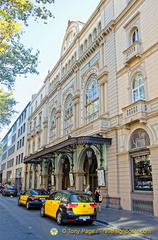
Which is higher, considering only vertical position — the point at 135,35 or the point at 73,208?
the point at 135,35

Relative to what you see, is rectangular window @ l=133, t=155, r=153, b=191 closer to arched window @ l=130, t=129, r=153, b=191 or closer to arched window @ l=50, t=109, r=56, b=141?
arched window @ l=130, t=129, r=153, b=191

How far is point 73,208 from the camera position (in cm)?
892

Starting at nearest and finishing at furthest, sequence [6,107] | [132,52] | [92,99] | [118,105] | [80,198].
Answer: [80,198], [132,52], [118,105], [92,99], [6,107]

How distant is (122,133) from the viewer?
585 inches

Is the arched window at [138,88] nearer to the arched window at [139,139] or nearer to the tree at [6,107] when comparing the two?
the arched window at [139,139]

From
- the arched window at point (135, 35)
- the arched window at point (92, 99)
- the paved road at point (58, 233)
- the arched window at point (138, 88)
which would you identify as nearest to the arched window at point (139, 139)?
the arched window at point (138, 88)

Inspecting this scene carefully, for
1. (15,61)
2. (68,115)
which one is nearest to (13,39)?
(15,61)

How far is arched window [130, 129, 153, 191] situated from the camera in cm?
1254

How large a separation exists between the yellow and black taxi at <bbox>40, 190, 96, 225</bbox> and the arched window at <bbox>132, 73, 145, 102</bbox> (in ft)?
24.7

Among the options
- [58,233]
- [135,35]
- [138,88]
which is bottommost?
[58,233]

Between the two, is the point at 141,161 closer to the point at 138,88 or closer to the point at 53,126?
the point at 138,88

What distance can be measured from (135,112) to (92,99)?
24.2 feet

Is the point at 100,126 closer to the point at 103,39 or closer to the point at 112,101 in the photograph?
the point at 112,101

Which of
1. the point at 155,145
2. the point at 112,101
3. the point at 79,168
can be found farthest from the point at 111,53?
the point at 79,168
